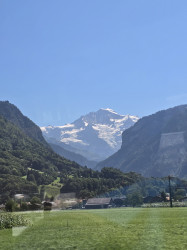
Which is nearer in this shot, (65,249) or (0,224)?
(65,249)

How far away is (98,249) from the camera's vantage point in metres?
20.5

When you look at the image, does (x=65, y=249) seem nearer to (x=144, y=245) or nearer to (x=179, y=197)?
(x=144, y=245)

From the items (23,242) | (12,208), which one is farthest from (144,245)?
(12,208)

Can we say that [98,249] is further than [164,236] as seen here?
No

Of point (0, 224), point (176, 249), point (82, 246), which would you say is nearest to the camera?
point (176, 249)

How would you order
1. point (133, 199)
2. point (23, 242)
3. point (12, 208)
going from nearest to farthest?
point (23, 242) < point (12, 208) < point (133, 199)

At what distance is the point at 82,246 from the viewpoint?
2192 centimetres

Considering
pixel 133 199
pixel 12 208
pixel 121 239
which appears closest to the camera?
pixel 121 239

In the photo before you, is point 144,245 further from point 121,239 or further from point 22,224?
point 22,224

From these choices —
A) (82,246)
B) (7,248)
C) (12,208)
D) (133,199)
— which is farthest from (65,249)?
(133,199)

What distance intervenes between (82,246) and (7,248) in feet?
17.7

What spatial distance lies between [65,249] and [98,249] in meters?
2.15

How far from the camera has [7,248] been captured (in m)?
23.3

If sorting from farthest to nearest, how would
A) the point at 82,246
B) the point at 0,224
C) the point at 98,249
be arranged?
the point at 0,224
the point at 82,246
the point at 98,249
